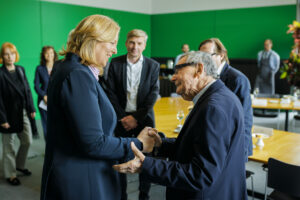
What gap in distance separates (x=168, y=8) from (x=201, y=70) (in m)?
11.4

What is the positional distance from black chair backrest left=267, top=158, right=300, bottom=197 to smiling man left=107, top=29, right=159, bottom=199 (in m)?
1.48

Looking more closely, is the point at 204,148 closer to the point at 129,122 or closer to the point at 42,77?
the point at 129,122

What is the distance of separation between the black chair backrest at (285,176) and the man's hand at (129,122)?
1518 millimetres

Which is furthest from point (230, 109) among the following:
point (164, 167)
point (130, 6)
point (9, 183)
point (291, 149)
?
point (130, 6)

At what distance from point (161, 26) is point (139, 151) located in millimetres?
11504

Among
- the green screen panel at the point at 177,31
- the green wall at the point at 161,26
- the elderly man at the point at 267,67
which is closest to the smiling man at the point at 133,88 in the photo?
the green wall at the point at 161,26

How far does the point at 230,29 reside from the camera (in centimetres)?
1080

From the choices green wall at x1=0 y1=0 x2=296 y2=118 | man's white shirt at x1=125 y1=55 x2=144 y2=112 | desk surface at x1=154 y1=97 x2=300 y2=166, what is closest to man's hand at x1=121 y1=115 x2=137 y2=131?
man's white shirt at x1=125 y1=55 x2=144 y2=112

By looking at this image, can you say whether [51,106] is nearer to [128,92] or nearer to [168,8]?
[128,92]

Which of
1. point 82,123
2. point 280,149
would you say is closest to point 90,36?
point 82,123

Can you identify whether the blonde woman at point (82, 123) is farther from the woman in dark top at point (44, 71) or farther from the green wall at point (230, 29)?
the green wall at point (230, 29)

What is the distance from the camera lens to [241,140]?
153 centimetres

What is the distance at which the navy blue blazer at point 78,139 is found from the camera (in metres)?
1.44

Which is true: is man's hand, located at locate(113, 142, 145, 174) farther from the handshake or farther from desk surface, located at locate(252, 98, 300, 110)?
desk surface, located at locate(252, 98, 300, 110)
